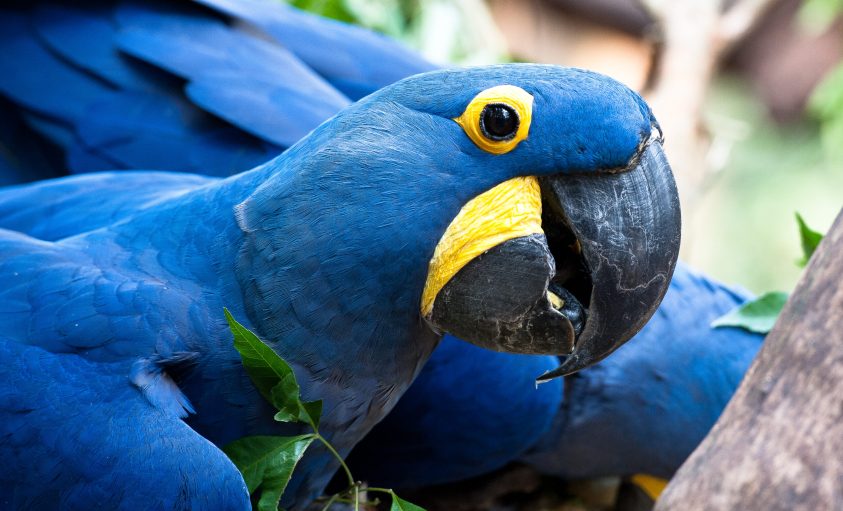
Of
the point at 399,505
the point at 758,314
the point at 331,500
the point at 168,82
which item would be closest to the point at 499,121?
the point at 399,505

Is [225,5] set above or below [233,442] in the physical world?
above

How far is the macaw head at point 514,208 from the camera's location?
1.43 metres

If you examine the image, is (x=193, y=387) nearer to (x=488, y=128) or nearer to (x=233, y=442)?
(x=233, y=442)

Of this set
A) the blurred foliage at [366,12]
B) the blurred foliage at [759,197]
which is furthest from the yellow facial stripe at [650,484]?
the blurred foliage at [759,197]

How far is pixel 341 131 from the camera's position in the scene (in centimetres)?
156

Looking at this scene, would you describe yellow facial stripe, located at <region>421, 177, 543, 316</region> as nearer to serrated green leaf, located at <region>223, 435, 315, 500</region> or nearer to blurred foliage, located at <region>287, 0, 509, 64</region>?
serrated green leaf, located at <region>223, 435, 315, 500</region>

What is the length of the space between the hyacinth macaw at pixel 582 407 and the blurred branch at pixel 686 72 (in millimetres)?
1311

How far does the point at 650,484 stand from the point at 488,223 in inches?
48.8

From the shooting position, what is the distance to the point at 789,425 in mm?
1275

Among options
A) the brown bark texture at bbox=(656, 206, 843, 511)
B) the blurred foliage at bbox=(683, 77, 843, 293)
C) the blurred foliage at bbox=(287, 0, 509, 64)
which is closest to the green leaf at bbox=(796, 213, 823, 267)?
the brown bark texture at bbox=(656, 206, 843, 511)

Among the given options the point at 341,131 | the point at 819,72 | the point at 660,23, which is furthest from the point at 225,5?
the point at 819,72

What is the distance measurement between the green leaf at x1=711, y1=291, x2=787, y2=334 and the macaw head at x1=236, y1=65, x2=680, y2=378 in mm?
733

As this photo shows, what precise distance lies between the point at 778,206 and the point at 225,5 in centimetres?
373

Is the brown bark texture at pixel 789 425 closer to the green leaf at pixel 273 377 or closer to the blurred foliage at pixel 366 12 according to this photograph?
the green leaf at pixel 273 377
